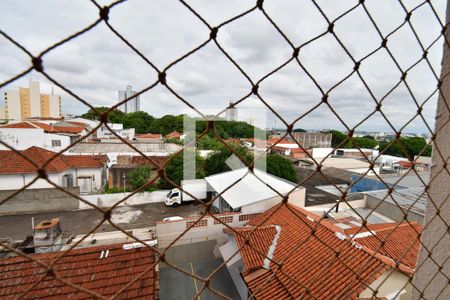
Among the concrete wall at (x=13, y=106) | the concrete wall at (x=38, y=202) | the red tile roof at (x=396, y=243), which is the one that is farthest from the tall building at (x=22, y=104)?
the red tile roof at (x=396, y=243)

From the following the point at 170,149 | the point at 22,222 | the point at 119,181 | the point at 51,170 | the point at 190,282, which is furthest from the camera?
the point at 170,149

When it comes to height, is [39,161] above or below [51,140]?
below

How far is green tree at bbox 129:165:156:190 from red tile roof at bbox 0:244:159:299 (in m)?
5.77

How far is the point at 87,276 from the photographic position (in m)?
2.33

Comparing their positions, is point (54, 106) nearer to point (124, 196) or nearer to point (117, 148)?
point (117, 148)

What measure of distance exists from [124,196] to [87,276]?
5.61m

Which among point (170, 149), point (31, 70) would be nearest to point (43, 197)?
point (170, 149)

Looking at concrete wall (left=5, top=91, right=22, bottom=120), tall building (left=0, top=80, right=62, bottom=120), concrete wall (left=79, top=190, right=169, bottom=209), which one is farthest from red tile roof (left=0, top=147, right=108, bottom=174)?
concrete wall (left=5, top=91, right=22, bottom=120)

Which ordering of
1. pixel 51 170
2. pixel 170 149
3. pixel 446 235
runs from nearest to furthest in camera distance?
pixel 446 235
pixel 51 170
pixel 170 149

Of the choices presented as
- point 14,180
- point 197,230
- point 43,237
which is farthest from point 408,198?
Result: point 14,180

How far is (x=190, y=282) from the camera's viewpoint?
4.57 metres

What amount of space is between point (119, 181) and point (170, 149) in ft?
13.5

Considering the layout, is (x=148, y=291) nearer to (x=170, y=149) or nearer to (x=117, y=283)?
(x=117, y=283)

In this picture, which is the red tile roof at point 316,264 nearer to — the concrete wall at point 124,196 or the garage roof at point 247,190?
the garage roof at point 247,190
